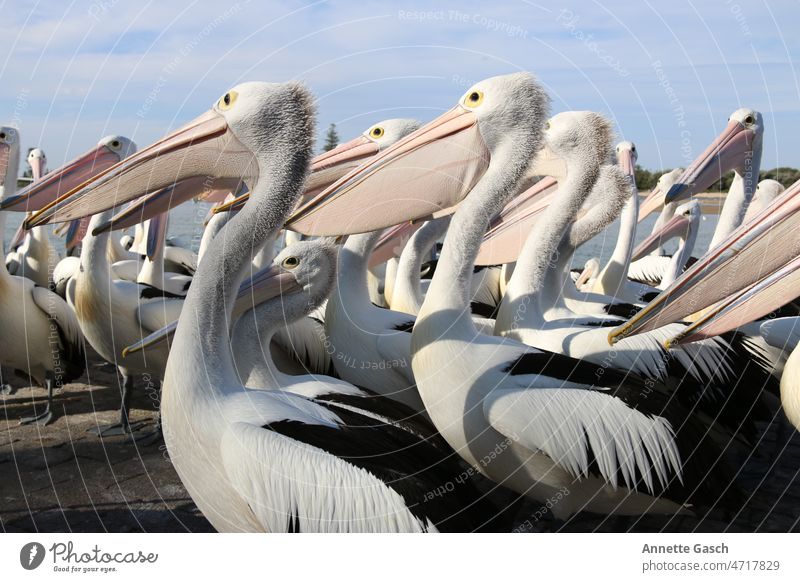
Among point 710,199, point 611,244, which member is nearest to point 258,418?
point 710,199

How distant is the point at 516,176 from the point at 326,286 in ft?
2.63

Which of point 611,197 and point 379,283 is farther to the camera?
point 379,283

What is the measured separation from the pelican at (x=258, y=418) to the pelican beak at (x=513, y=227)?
2.05 m

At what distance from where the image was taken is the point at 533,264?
3398 mm

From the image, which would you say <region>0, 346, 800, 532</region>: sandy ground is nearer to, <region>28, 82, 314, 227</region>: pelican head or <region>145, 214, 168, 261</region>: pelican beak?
<region>145, 214, 168, 261</region>: pelican beak

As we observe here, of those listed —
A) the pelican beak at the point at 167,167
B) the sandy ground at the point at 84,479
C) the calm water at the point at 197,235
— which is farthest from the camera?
the calm water at the point at 197,235

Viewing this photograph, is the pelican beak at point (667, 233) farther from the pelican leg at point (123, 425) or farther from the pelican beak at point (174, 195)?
the pelican beak at point (174, 195)

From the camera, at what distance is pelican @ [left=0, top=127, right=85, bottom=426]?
429cm

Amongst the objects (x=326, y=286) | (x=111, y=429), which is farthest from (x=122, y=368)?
(x=326, y=286)

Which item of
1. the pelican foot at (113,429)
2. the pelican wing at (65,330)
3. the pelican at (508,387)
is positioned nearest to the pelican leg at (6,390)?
the pelican wing at (65,330)

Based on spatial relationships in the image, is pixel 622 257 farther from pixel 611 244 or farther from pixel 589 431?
pixel 611 244

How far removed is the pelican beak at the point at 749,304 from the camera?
2152mm
